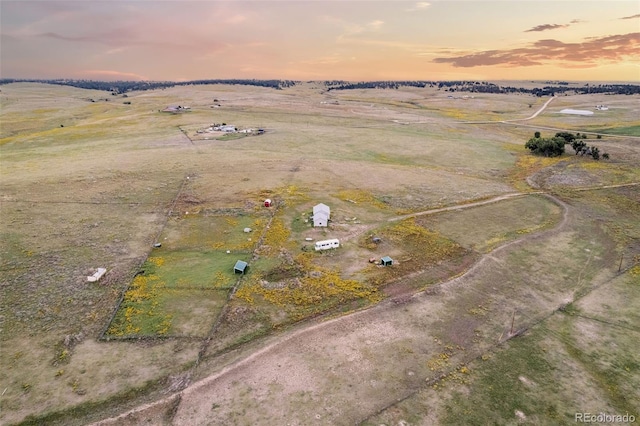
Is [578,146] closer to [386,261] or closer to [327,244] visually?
[386,261]

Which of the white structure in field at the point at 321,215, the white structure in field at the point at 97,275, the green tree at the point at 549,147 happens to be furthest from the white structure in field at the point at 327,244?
the green tree at the point at 549,147

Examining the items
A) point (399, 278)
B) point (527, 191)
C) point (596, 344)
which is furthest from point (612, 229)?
point (399, 278)

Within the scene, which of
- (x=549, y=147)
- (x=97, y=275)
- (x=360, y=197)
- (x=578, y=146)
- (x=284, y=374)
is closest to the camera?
(x=284, y=374)

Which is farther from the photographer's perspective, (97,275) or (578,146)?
(578,146)

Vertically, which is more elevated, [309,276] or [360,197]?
[360,197]

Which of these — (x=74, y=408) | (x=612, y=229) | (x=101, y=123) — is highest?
(x=101, y=123)

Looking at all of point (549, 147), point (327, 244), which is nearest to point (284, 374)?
point (327, 244)

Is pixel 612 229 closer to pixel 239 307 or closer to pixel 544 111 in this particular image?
Result: pixel 239 307

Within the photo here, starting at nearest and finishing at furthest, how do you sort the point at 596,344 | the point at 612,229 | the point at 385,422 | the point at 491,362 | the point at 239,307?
the point at 385,422, the point at 491,362, the point at 596,344, the point at 239,307, the point at 612,229
